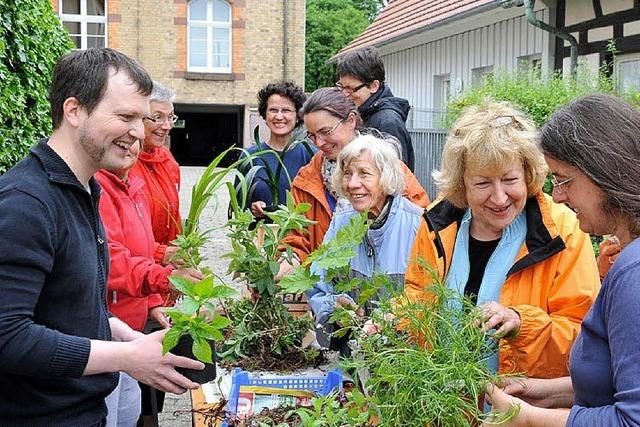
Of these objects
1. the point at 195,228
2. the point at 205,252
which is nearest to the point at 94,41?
the point at 205,252

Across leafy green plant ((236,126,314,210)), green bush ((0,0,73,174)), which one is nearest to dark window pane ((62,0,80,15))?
green bush ((0,0,73,174))

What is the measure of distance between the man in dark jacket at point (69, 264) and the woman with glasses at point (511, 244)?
86 cm

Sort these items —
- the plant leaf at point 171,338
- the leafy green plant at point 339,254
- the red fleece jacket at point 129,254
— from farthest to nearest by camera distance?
the red fleece jacket at point 129,254 < the leafy green plant at point 339,254 < the plant leaf at point 171,338

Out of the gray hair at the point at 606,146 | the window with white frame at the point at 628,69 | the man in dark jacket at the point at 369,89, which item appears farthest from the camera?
the window with white frame at the point at 628,69

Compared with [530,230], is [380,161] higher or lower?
higher

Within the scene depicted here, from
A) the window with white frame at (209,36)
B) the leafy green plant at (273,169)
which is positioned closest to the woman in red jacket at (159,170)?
the leafy green plant at (273,169)

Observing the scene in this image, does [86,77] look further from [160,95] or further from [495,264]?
[160,95]

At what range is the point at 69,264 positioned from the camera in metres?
1.92

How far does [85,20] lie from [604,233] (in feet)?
80.7

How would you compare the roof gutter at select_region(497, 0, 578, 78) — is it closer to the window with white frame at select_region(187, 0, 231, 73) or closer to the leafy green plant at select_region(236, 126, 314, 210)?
the leafy green plant at select_region(236, 126, 314, 210)

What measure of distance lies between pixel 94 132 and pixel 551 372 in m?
1.38

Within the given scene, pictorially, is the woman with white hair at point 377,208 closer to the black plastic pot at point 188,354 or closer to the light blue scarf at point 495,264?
the light blue scarf at point 495,264

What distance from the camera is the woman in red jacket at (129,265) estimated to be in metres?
2.90

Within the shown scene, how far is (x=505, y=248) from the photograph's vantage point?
7.66 ft
